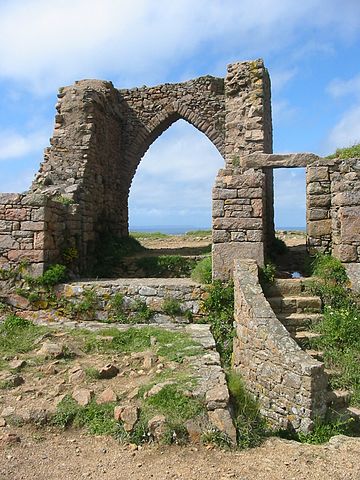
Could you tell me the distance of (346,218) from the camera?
796cm

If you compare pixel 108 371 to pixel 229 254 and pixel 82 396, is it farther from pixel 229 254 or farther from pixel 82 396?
pixel 229 254

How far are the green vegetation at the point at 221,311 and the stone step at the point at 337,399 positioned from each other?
2.29 metres

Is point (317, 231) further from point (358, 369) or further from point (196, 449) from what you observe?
point (196, 449)

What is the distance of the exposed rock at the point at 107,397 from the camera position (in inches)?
199

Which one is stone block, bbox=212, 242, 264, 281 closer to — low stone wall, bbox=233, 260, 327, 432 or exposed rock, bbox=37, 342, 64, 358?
low stone wall, bbox=233, 260, 327, 432

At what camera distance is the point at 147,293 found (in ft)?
27.4

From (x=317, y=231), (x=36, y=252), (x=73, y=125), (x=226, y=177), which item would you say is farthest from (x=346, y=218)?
(x=73, y=125)

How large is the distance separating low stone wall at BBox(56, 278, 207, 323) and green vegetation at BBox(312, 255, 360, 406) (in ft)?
7.19

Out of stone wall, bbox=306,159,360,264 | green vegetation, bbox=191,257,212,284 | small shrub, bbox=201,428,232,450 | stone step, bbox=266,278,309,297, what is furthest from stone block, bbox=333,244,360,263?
small shrub, bbox=201,428,232,450

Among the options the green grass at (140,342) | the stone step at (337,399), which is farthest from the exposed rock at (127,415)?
the stone step at (337,399)

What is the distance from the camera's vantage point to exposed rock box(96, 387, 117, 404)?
16.6 feet

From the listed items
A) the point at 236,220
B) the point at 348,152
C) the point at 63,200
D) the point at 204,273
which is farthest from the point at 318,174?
the point at 63,200

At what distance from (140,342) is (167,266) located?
172 inches

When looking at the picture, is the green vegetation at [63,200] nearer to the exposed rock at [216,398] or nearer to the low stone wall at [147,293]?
the low stone wall at [147,293]
